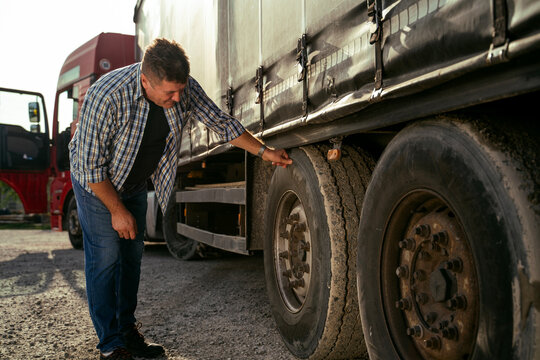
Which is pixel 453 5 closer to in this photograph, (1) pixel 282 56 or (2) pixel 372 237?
(2) pixel 372 237

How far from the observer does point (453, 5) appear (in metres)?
1.47

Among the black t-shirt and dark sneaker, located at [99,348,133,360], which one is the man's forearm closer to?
the black t-shirt

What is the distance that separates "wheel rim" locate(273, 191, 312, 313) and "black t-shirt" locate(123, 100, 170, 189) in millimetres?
803

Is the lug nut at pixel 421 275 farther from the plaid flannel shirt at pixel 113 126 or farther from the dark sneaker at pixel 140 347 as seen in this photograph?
the dark sneaker at pixel 140 347

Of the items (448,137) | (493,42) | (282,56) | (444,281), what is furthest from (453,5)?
(282,56)

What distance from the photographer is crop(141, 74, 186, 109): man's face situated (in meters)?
2.59

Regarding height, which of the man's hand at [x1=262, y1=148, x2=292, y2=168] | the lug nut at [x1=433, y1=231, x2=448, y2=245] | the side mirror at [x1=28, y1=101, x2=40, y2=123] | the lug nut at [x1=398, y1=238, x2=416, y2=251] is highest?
the side mirror at [x1=28, y1=101, x2=40, y2=123]

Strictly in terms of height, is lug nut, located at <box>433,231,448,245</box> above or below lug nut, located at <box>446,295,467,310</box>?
above

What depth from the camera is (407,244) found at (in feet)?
6.20

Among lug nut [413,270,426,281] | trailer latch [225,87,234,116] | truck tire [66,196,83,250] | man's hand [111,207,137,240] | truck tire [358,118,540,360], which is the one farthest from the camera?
truck tire [66,196,83,250]

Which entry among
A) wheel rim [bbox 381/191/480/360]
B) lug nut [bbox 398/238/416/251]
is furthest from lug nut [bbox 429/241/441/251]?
lug nut [bbox 398/238/416/251]

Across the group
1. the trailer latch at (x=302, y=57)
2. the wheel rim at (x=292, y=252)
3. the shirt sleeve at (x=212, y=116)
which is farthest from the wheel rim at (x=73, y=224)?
the trailer latch at (x=302, y=57)

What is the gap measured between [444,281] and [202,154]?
332cm

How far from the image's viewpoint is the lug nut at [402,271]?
1899 mm
